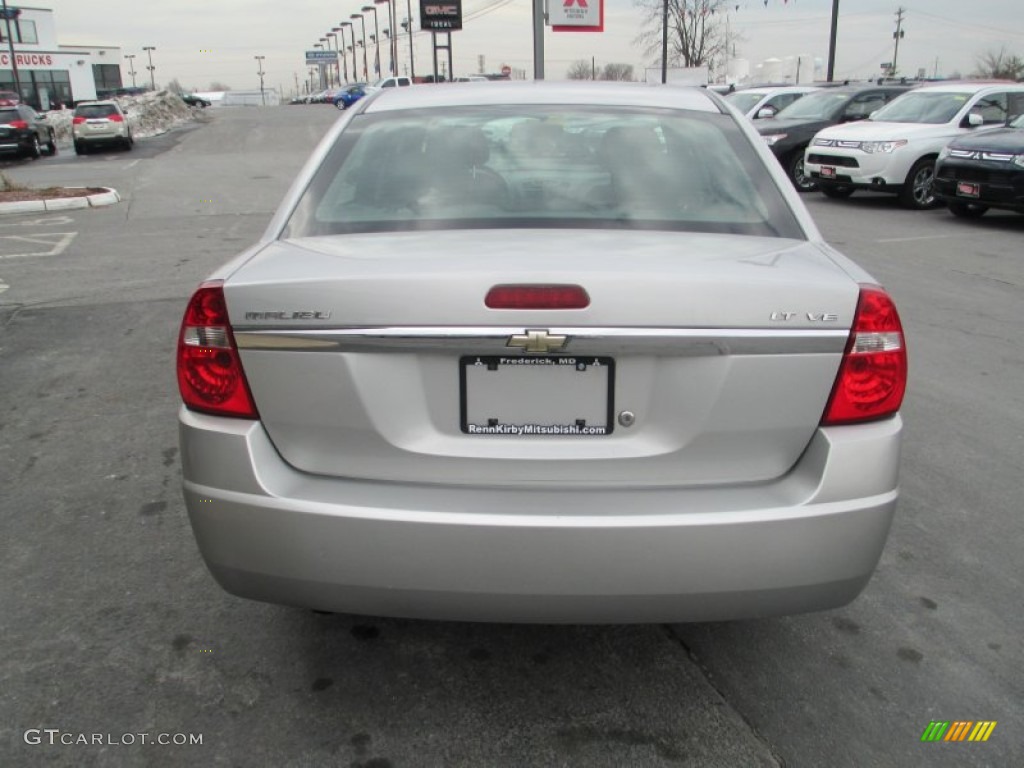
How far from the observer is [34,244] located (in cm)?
1122

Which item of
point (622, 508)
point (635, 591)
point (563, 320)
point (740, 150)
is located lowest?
point (635, 591)

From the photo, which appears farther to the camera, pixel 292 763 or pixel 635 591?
pixel 292 763

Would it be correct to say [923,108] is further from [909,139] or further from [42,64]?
[42,64]

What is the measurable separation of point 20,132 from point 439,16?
28.3 metres

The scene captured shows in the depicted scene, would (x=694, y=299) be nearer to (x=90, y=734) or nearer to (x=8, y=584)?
(x=90, y=734)

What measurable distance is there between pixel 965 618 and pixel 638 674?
1171mm

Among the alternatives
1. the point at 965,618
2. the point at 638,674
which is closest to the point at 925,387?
the point at 965,618

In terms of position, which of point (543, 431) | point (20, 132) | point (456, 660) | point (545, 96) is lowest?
point (456, 660)

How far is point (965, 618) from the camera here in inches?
120

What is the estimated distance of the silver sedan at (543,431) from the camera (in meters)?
2.16

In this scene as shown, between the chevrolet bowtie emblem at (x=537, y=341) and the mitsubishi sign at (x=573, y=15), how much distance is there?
22.5 meters

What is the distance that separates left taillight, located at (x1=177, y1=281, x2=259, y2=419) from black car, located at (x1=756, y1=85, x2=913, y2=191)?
14.9 m

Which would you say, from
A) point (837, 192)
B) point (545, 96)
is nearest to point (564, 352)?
point (545, 96)

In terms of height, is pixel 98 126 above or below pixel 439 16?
below
